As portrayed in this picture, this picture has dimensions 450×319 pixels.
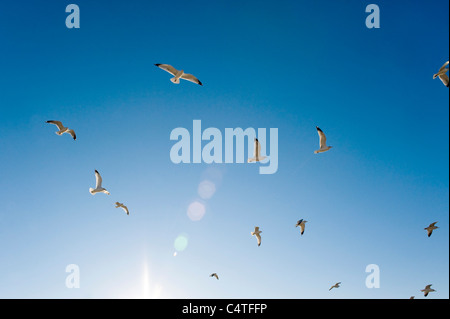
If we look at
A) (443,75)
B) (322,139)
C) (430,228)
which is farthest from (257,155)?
(430,228)

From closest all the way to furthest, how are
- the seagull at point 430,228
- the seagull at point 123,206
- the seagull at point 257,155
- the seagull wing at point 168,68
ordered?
the seagull wing at point 168,68 < the seagull at point 257,155 < the seagull at point 430,228 < the seagull at point 123,206

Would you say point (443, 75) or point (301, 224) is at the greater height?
point (443, 75)

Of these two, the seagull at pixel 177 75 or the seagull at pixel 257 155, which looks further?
the seagull at pixel 257 155

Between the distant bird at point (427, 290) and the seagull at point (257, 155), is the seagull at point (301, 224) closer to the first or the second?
the seagull at point (257, 155)

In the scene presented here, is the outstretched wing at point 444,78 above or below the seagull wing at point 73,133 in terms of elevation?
above

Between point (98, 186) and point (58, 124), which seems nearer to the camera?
point (58, 124)

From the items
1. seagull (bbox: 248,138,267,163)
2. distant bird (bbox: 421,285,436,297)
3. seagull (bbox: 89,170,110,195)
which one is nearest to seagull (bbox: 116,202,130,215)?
seagull (bbox: 89,170,110,195)

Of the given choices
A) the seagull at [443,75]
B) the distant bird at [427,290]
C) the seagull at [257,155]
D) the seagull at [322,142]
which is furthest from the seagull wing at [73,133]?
the distant bird at [427,290]

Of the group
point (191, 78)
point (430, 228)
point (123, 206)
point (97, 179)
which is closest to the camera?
point (191, 78)

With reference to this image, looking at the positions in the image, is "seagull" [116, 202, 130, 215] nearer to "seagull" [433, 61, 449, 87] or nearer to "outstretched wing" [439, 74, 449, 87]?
"seagull" [433, 61, 449, 87]

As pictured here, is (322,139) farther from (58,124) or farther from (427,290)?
(427,290)

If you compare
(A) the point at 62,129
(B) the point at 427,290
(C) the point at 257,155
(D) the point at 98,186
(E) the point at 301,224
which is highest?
(A) the point at 62,129
